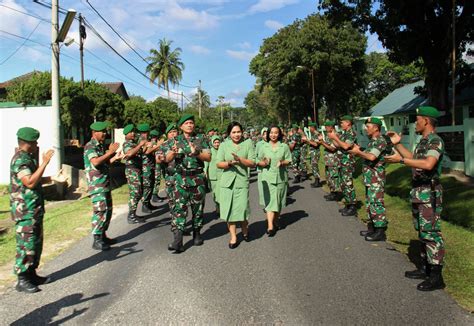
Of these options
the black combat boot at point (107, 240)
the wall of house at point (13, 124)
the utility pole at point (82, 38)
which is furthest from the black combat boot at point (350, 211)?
the utility pole at point (82, 38)

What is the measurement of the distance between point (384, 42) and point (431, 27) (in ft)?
5.54

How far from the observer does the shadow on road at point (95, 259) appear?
479 centimetres

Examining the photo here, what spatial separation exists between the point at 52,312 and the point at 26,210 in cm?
132

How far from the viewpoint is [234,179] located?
5.78 metres

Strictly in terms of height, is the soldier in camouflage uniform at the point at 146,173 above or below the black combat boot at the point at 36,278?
above

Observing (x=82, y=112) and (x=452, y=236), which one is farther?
(x=82, y=112)

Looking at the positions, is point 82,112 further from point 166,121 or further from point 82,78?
point 166,121

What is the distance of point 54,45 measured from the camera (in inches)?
463

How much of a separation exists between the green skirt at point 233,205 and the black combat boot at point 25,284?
2.59 metres

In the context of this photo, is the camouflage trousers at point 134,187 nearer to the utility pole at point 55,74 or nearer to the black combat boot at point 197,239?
the black combat boot at point 197,239

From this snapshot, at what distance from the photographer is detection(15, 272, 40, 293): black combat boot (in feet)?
13.9

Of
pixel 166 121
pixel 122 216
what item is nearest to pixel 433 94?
pixel 122 216

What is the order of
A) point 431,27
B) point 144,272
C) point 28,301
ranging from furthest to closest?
point 431,27, point 144,272, point 28,301

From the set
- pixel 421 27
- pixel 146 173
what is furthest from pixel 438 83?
pixel 146 173
